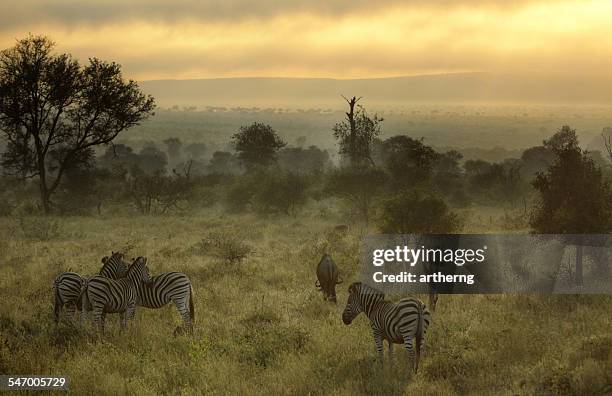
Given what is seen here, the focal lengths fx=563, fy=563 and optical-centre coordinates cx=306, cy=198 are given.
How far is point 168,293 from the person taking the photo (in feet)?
44.6

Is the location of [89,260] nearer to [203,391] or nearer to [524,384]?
[203,391]

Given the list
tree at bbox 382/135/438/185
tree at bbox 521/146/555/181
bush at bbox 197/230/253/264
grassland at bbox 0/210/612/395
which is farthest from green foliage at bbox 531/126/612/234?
tree at bbox 521/146/555/181

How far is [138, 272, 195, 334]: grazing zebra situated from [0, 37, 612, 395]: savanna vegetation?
0.61 metres

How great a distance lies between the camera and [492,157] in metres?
95.9

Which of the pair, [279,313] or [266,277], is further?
[266,277]

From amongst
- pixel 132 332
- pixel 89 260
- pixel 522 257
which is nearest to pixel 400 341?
pixel 132 332

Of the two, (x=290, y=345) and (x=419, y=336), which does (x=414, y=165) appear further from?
(x=419, y=336)

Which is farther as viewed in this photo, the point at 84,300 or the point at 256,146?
the point at 256,146

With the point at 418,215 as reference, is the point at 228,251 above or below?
below

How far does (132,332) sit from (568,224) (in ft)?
42.9

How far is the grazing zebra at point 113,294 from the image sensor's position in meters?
12.7

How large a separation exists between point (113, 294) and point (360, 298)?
560cm
